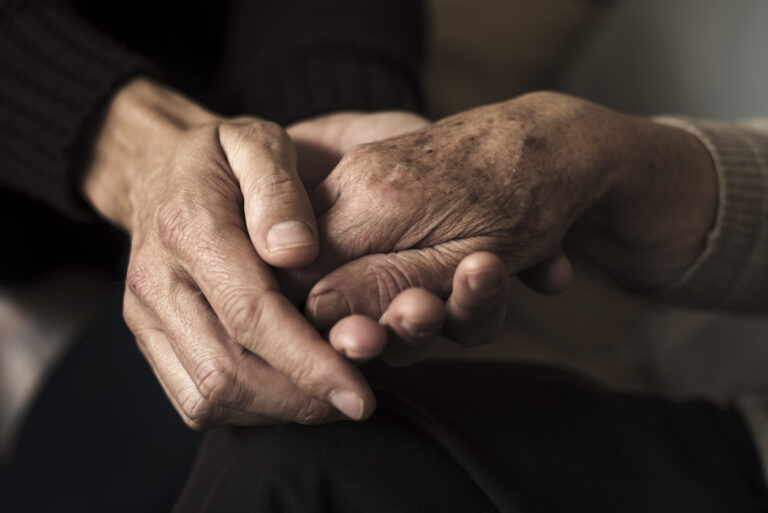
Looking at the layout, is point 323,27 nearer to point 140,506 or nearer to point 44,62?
point 44,62

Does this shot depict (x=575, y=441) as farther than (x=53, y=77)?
No

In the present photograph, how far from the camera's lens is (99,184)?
778 millimetres

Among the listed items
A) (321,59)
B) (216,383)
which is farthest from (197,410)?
(321,59)

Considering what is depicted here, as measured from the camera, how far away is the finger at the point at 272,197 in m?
0.50

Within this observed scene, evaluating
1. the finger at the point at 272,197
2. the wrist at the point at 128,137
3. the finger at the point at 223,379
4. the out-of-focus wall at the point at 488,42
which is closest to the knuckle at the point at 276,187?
the finger at the point at 272,197

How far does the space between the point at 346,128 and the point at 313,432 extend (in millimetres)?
370

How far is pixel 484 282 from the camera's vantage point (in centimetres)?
49

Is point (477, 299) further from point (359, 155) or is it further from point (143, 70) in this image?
point (143, 70)

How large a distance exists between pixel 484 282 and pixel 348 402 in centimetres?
14

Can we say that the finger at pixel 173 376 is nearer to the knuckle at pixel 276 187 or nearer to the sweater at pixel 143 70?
the knuckle at pixel 276 187

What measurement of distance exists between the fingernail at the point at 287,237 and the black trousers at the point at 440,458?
159 mm

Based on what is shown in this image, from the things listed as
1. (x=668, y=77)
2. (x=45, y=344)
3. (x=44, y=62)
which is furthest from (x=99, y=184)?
(x=668, y=77)

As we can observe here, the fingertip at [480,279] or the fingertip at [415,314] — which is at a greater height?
the fingertip at [480,279]

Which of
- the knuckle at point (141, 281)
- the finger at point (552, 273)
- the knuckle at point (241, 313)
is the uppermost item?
the knuckle at point (241, 313)
